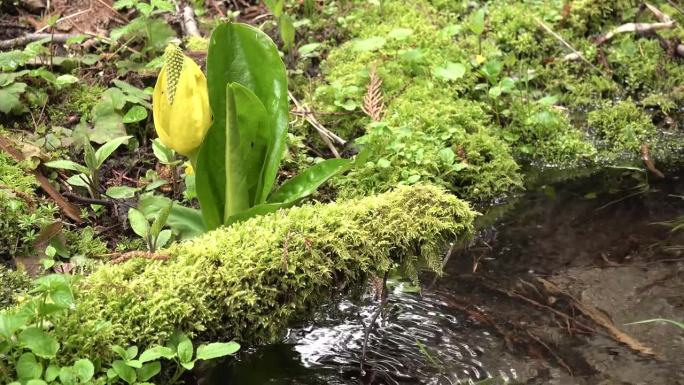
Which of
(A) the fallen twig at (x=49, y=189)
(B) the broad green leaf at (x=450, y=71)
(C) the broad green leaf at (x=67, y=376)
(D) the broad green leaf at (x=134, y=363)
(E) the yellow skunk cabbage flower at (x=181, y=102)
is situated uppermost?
(E) the yellow skunk cabbage flower at (x=181, y=102)

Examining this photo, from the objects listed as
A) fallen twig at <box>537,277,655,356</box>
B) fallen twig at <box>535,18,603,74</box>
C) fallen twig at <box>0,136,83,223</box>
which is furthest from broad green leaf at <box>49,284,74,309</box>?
fallen twig at <box>535,18,603,74</box>

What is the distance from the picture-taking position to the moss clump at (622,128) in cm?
369

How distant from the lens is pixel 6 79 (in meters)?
3.17

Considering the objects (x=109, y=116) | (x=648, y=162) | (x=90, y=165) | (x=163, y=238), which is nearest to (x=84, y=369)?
(x=163, y=238)

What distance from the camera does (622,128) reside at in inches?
148

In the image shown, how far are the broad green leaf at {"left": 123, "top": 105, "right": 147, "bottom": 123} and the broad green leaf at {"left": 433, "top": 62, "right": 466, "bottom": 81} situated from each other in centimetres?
149

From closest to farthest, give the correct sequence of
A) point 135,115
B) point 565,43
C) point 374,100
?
point 135,115 < point 374,100 < point 565,43

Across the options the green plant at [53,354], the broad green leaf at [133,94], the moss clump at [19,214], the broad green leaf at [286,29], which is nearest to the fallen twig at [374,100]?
the broad green leaf at [286,29]

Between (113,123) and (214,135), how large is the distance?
1.04 meters

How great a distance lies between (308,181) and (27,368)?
3.86 feet

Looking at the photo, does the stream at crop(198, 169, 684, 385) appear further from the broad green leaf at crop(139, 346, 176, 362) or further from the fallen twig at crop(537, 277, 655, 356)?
the broad green leaf at crop(139, 346, 176, 362)

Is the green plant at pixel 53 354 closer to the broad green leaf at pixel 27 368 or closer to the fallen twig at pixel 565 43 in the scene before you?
the broad green leaf at pixel 27 368

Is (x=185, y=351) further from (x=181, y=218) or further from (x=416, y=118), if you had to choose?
(x=416, y=118)

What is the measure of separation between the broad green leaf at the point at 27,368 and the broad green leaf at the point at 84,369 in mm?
91
